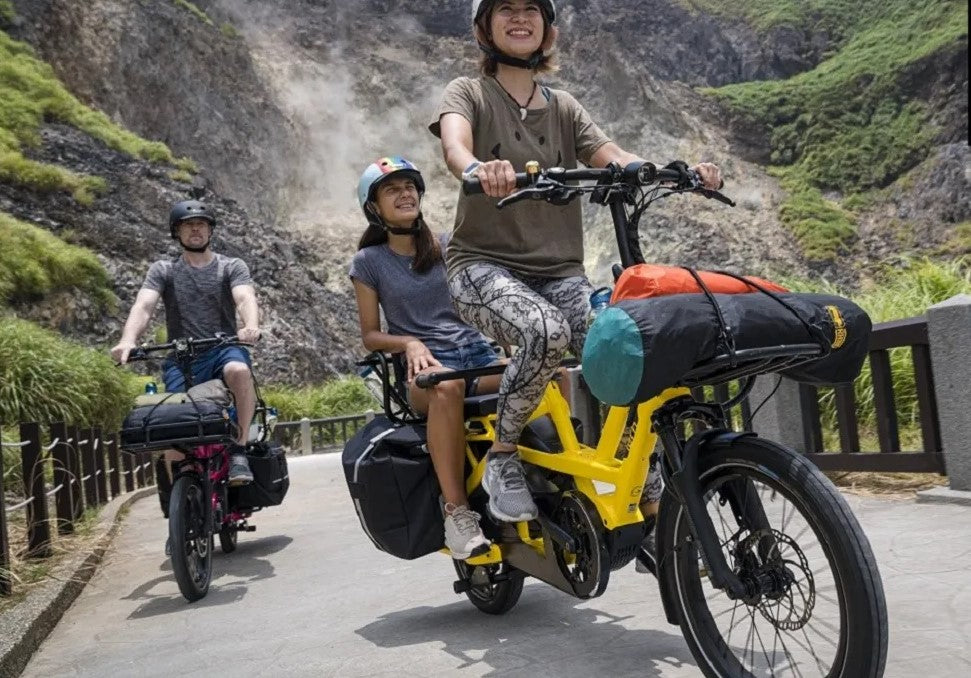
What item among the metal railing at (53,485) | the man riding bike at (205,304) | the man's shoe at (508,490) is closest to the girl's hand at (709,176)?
the man's shoe at (508,490)

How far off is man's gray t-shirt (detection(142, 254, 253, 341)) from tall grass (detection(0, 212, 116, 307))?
733 inches

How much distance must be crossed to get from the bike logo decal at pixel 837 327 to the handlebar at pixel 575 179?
2.20 feet

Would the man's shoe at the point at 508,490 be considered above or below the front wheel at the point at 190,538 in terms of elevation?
above

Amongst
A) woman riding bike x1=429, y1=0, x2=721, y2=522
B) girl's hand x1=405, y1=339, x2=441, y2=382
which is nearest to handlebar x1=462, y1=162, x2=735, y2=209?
woman riding bike x1=429, y1=0, x2=721, y2=522

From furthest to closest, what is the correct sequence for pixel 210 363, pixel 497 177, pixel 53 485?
pixel 53 485 < pixel 210 363 < pixel 497 177

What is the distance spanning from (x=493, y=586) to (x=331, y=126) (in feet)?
192

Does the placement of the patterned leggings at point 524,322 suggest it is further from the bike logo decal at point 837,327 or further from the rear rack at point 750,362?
the bike logo decal at point 837,327

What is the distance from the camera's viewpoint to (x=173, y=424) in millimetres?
5418

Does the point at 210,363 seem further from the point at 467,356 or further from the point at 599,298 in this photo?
the point at 599,298

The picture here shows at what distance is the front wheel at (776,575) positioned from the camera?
2.39 m

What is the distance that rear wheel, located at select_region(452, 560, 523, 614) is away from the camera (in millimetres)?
4012

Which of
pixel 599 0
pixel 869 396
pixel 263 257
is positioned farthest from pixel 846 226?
pixel 869 396

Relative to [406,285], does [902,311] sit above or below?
below

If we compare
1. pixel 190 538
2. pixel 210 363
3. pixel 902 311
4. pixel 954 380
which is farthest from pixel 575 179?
pixel 902 311
